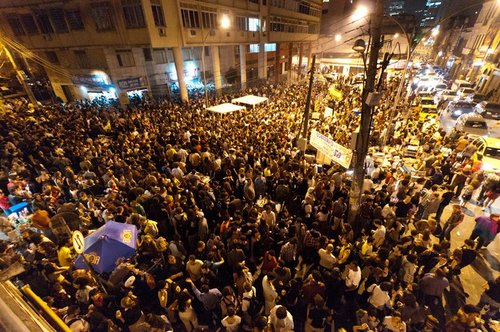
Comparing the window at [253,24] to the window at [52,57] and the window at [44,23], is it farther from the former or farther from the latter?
the window at [52,57]

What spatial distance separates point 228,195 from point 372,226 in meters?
4.34

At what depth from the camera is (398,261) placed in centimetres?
557

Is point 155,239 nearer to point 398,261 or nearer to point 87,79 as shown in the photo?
point 398,261

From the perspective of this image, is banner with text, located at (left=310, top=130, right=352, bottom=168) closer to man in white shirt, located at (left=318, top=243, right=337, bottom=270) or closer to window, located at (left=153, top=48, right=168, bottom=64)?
man in white shirt, located at (left=318, top=243, right=337, bottom=270)

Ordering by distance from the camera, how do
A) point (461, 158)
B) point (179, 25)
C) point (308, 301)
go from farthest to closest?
point (179, 25) → point (461, 158) → point (308, 301)

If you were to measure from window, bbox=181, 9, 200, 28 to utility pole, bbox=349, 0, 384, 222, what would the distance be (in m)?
21.3

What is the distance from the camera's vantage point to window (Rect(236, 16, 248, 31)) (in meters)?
29.4

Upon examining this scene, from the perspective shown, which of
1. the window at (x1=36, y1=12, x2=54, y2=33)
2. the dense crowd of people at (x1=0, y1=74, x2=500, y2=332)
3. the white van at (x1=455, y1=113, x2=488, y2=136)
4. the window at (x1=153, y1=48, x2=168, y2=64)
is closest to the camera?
the dense crowd of people at (x1=0, y1=74, x2=500, y2=332)

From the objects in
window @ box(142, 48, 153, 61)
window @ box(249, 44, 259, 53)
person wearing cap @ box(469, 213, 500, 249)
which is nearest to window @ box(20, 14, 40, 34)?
window @ box(142, 48, 153, 61)

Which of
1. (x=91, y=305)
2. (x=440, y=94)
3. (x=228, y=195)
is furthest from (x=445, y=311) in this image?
(x=440, y=94)

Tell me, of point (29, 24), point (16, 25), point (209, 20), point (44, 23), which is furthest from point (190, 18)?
point (16, 25)

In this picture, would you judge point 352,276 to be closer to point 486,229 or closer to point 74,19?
point 486,229

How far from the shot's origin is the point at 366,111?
633 centimetres

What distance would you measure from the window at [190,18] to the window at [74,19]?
9.32 meters
